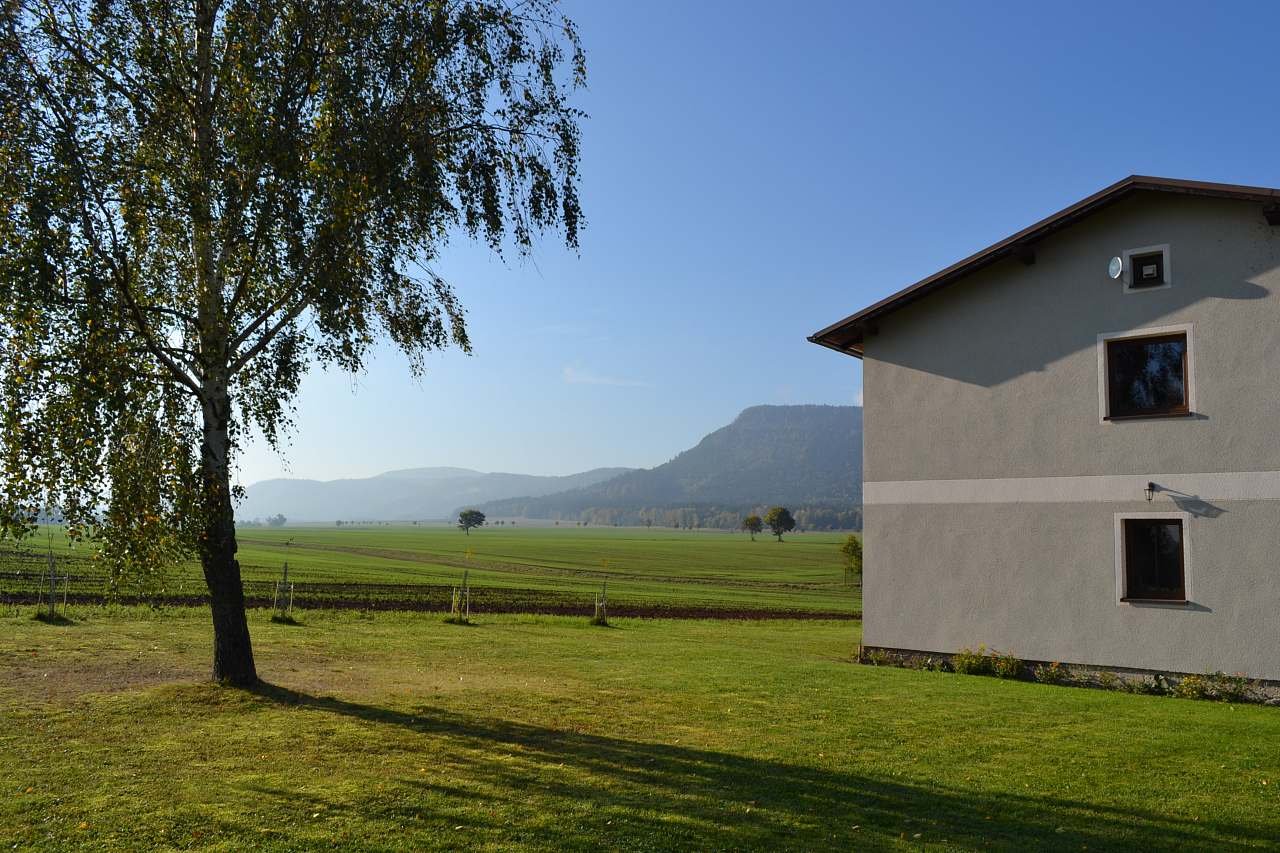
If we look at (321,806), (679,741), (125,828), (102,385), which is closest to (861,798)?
(679,741)

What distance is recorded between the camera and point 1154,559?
1661 centimetres

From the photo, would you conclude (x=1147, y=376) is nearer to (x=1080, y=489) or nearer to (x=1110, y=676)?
(x=1080, y=489)

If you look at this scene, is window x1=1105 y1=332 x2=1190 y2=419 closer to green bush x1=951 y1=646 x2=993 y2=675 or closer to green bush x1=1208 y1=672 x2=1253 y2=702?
green bush x1=1208 y1=672 x2=1253 y2=702

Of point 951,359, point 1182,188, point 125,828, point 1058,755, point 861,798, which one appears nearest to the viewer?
point 125,828

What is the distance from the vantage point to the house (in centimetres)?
1574

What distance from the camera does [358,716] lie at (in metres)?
12.4

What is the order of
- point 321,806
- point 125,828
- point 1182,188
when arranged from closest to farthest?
point 125,828 < point 321,806 < point 1182,188

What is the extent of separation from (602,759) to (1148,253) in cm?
1456

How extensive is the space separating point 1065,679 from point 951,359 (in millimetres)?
6995

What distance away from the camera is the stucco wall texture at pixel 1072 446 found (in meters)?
15.7

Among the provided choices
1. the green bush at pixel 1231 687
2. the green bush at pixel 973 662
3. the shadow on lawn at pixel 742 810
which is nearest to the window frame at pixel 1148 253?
the green bush at pixel 1231 687

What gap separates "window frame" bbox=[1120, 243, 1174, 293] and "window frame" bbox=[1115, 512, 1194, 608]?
14.4ft

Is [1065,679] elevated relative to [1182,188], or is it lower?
lower

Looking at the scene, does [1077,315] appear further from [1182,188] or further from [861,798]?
[861,798]
